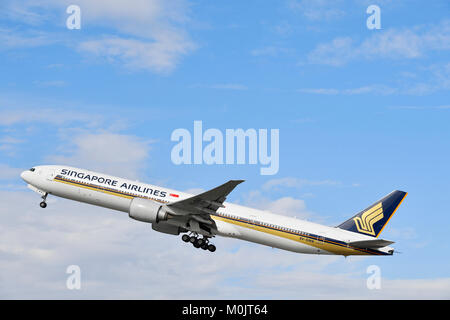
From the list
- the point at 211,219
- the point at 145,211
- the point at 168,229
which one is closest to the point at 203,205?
the point at 211,219

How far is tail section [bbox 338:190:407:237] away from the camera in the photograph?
52469mm

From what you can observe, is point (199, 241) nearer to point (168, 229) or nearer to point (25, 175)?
point (168, 229)

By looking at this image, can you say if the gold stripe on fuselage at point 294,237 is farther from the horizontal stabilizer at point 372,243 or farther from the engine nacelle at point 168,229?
the engine nacelle at point 168,229

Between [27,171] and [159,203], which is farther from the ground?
[27,171]

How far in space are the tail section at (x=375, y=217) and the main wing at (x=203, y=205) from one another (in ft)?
43.0

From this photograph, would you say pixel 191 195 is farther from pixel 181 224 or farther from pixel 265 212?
pixel 265 212

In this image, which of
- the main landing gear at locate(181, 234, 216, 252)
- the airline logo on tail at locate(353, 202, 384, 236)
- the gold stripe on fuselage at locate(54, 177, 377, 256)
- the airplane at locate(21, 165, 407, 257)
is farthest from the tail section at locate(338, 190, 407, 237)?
the main landing gear at locate(181, 234, 216, 252)

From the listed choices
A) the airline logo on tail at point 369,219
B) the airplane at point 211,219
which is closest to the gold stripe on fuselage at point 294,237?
the airplane at point 211,219

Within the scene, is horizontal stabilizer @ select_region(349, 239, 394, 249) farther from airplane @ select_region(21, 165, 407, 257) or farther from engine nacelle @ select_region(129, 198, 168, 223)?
engine nacelle @ select_region(129, 198, 168, 223)

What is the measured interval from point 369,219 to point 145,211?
21.1 metres

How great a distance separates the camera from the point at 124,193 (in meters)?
50.1

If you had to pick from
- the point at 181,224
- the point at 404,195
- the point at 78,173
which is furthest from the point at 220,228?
the point at 404,195
